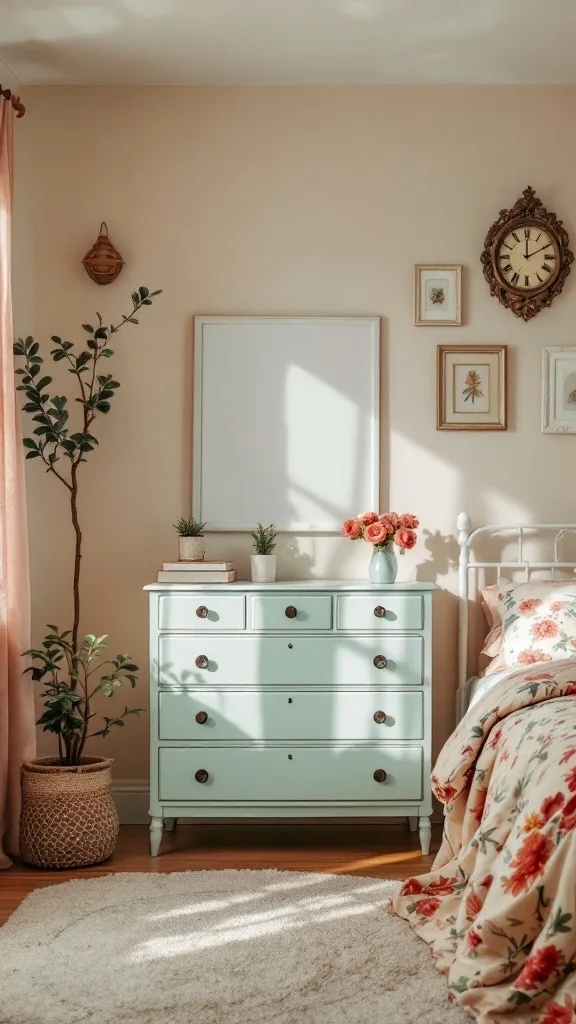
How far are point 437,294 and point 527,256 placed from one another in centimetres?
38

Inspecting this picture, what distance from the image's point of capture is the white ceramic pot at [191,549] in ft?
12.6

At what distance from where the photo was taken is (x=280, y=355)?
13.5ft

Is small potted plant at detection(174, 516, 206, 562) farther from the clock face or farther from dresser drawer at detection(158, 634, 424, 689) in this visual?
the clock face

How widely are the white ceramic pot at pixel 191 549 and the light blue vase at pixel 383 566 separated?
63 cm

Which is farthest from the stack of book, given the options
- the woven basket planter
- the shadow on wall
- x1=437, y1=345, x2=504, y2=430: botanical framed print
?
x1=437, y1=345, x2=504, y2=430: botanical framed print

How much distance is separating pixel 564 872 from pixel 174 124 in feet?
10.5

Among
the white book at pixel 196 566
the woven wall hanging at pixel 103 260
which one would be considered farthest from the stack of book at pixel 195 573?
the woven wall hanging at pixel 103 260

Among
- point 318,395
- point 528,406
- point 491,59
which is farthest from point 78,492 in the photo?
point 491,59

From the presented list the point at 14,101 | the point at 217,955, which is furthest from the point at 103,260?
the point at 217,955

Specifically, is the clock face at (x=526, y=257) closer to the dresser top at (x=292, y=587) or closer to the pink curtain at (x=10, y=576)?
the dresser top at (x=292, y=587)

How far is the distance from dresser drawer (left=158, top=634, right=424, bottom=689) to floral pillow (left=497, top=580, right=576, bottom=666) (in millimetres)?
312

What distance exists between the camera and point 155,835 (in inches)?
142

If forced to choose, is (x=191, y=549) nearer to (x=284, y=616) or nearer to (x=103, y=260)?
(x=284, y=616)

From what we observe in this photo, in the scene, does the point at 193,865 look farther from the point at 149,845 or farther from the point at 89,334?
the point at 89,334
